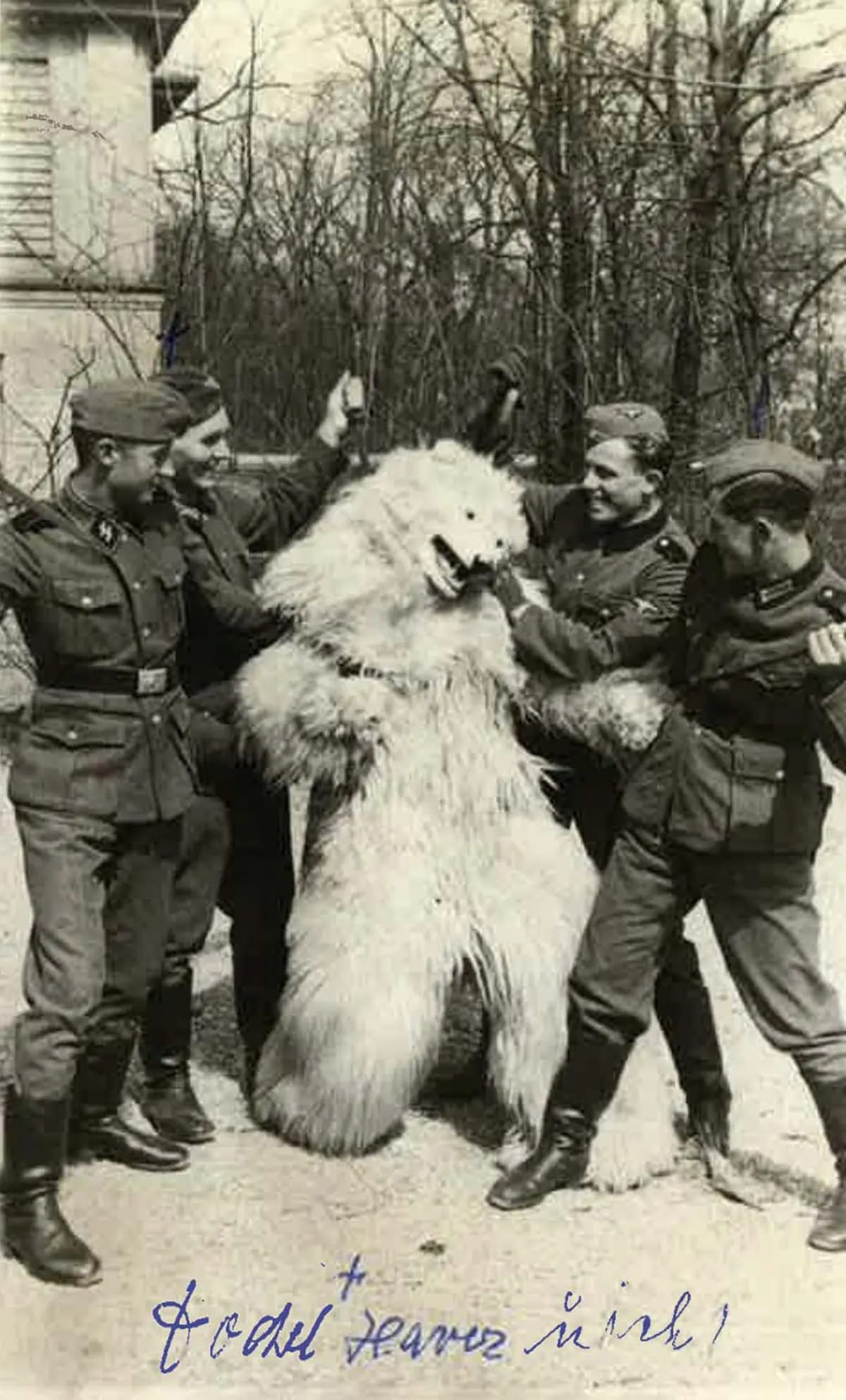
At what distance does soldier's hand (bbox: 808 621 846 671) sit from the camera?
3.12m

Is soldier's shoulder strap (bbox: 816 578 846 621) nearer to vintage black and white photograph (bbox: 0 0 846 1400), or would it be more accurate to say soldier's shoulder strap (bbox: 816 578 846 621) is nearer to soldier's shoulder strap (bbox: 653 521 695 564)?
vintage black and white photograph (bbox: 0 0 846 1400)

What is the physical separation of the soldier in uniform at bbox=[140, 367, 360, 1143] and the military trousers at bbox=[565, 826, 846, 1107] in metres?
0.95

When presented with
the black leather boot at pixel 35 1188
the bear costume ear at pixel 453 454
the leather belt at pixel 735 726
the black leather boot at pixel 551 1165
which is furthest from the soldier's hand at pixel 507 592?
the black leather boot at pixel 35 1188

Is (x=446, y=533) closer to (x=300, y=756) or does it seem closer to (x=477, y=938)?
(x=300, y=756)

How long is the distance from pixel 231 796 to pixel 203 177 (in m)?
3.15

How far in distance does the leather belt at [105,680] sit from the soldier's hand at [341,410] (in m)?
1.19

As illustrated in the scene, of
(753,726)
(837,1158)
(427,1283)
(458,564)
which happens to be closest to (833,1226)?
(837,1158)

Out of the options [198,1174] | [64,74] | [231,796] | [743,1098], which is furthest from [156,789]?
[64,74]

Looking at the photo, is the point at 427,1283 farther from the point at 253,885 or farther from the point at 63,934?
the point at 253,885

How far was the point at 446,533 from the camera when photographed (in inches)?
149

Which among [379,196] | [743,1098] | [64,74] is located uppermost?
[64,74]

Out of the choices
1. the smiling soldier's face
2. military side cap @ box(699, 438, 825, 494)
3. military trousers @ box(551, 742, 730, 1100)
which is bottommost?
military trousers @ box(551, 742, 730, 1100)
